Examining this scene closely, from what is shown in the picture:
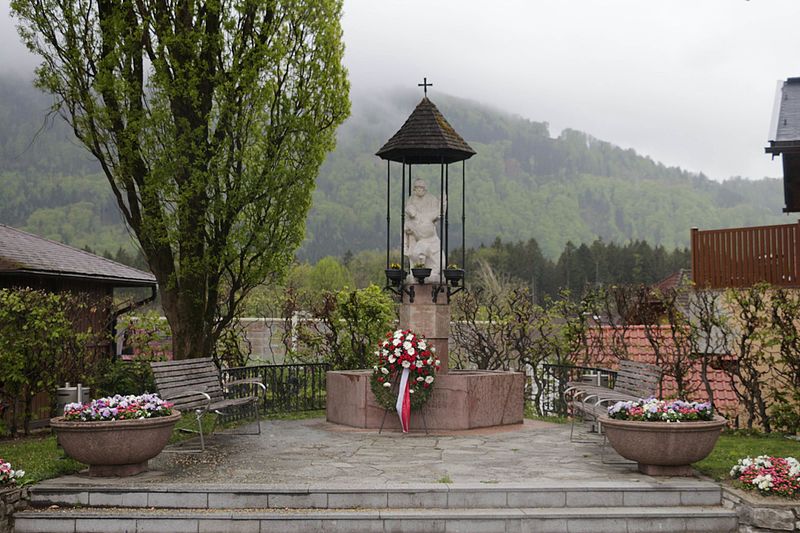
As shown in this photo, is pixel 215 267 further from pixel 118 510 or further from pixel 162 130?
pixel 118 510

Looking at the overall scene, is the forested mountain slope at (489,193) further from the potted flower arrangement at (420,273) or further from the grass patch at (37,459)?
the grass patch at (37,459)

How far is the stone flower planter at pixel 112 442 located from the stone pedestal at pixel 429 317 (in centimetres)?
424

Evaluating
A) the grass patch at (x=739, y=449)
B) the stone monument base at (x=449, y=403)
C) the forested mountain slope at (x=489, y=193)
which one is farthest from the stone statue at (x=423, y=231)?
the forested mountain slope at (x=489, y=193)

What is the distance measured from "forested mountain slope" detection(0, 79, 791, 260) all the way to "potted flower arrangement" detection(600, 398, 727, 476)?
212ft

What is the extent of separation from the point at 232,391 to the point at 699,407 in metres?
7.59

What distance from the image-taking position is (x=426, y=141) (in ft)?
36.3

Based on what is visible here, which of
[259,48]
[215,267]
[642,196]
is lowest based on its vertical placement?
[215,267]

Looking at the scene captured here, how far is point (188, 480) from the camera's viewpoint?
6848mm

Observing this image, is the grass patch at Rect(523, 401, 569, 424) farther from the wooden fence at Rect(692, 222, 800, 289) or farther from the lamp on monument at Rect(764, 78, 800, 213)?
the lamp on monument at Rect(764, 78, 800, 213)

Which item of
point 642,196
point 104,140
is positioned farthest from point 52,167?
point 104,140

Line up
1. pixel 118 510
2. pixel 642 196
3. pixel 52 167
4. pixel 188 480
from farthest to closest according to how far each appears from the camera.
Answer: pixel 642 196 < pixel 52 167 < pixel 188 480 < pixel 118 510

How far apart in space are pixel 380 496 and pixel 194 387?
3423 millimetres

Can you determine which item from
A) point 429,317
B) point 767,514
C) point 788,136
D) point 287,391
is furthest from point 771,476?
point 788,136

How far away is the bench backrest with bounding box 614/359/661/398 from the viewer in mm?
8789
